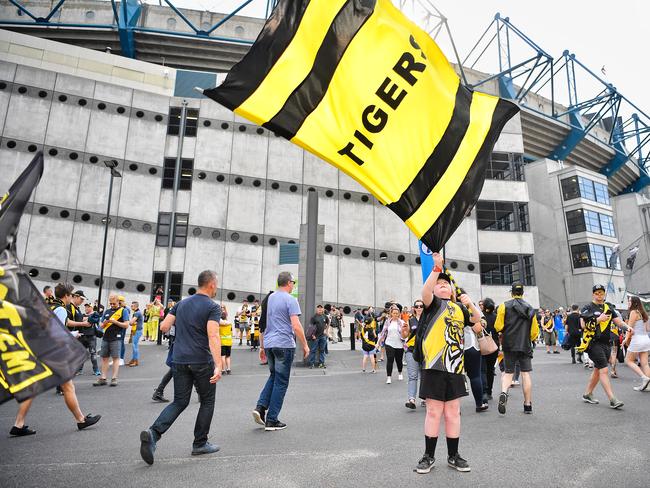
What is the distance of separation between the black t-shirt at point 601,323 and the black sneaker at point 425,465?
15.4ft

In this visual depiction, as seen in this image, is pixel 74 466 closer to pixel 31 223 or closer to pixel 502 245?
pixel 31 223

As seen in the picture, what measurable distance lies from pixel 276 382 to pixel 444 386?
98.5 inches

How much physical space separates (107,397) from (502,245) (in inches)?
1124

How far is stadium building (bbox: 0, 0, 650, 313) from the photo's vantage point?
80.9 feet

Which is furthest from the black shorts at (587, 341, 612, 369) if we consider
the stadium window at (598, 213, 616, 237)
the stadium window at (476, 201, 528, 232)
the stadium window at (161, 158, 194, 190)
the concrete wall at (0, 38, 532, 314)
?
the stadium window at (598, 213, 616, 237)

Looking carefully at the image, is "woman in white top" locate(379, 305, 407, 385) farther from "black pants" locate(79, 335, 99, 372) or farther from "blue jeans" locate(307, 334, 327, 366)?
"black pants" locate(79, 335, 99, 372)

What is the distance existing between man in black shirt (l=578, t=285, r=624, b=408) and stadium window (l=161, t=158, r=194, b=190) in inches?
930

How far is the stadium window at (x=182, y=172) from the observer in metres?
27.0

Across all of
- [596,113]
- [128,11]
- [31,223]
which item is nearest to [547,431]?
[31,223]

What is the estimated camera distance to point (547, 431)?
5645 mm

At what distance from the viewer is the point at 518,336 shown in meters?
7.00

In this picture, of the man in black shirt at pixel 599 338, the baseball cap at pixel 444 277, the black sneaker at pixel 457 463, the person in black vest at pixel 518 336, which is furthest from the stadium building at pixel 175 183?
the black sneaker at pixel 457 463

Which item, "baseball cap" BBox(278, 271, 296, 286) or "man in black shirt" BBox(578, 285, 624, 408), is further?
"man in black shirt" BBox(578, 285, 624, 408)

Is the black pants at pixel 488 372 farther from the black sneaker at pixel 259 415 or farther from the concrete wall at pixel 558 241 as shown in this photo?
the concrete wall at pixel 558 241
